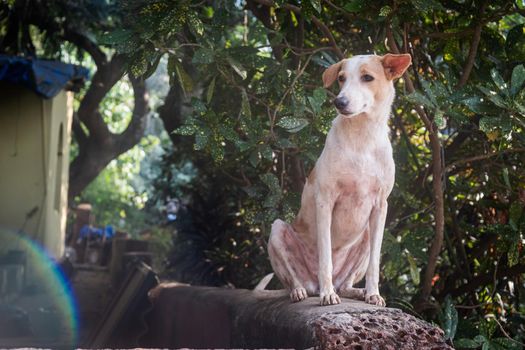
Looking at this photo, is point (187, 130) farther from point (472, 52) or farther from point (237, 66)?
point (472, 52)

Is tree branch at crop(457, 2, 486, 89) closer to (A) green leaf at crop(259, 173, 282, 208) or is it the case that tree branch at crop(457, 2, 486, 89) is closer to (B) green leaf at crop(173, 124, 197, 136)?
(A) green leaf at crop(259, 173, 282, 208)

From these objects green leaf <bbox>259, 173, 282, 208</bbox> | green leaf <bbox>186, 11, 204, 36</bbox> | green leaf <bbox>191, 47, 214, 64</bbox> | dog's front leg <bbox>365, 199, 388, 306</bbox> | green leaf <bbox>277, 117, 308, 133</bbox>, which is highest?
green leaf <bbox>186, 11, 204, 36</bbox>

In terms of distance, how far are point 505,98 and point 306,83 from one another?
6.27 ft

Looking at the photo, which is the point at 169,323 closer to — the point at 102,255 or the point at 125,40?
the point at 125,40

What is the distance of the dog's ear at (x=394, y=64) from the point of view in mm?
4336

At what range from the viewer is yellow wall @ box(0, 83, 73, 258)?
11.7 m

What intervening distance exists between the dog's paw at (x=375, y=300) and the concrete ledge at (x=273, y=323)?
62 millimetres

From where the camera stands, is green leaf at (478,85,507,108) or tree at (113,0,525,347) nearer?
green leaf at (478,85,507,108)

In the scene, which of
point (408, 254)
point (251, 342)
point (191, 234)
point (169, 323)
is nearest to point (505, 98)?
point (408, 254)

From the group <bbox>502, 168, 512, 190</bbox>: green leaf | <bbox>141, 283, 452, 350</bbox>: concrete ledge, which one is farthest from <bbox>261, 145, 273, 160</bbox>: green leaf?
<bbox>502, 168, 512, 190</bbox>: green leaf

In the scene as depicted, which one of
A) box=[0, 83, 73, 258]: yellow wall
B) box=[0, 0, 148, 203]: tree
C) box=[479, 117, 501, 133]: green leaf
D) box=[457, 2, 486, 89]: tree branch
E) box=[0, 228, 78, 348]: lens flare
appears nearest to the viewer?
box=[479, 117, 501, 133]: green leaf

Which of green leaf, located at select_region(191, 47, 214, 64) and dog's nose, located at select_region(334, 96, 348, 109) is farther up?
green leaf, located at select_region(191, 47, 214, 64)

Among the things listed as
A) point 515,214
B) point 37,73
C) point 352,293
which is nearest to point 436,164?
point 515,214

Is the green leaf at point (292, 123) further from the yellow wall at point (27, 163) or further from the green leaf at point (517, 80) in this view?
the yellow wall at point (27, 163)
